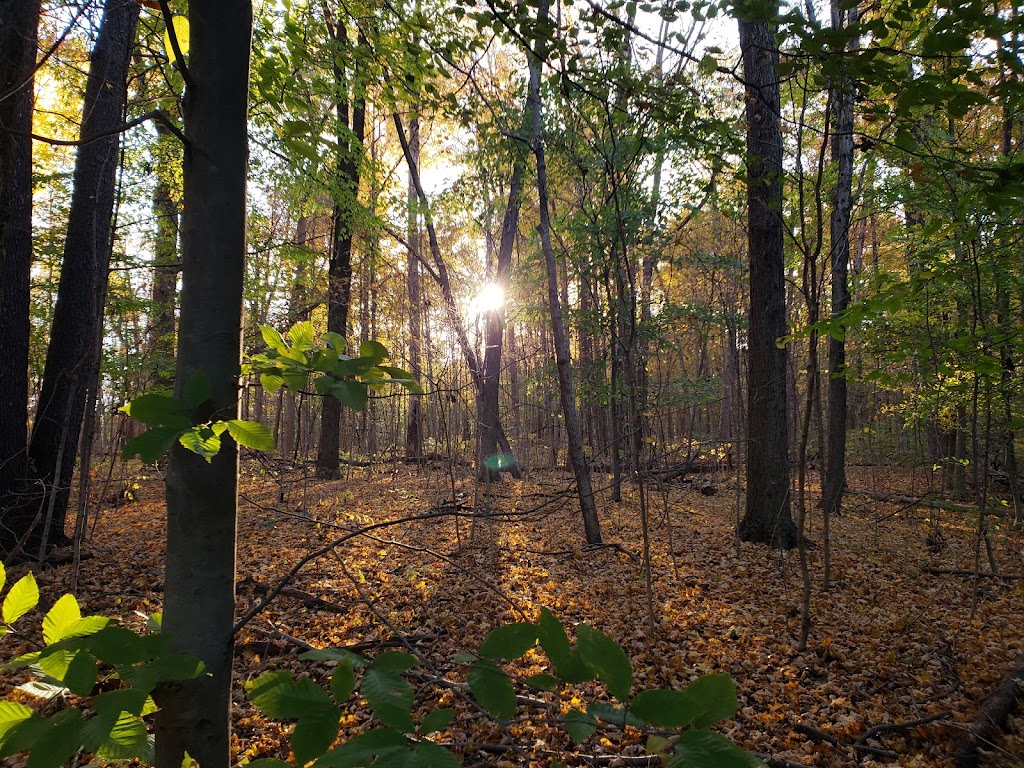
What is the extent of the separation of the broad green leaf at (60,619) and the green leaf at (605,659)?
801 mm

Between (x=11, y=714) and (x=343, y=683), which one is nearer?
(x=11, y=714)

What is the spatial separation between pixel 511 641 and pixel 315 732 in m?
0.32

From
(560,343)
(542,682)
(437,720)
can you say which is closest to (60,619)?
(437,720)

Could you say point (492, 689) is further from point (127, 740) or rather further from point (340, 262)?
point (340, 262)

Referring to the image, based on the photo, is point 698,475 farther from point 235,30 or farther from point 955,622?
point 235,30

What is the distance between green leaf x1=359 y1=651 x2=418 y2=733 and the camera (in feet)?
2.18

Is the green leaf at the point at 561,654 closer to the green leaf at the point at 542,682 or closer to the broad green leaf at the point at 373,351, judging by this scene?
the green leaf at the point at 542,682

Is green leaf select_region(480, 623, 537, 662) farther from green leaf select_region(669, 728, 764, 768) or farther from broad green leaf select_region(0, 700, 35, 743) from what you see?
broad green leaf select_region(0, 700, 35, 743)

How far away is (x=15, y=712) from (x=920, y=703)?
416 cm

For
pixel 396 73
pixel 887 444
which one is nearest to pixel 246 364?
pixel 396 73

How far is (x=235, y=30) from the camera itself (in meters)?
0.96

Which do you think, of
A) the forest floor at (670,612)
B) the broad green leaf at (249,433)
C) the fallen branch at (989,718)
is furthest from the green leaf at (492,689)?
the fallen branch at (989,718)

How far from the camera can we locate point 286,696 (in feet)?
2.32

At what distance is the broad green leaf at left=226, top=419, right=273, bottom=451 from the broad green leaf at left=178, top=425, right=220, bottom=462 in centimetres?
4
